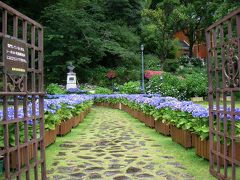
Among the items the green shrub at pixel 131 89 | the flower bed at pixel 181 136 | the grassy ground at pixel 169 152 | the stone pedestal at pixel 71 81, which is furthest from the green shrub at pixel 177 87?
the flower bed at pixel 181 136

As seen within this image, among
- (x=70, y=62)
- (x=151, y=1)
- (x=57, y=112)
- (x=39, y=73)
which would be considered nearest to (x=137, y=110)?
(x=57, y=112)

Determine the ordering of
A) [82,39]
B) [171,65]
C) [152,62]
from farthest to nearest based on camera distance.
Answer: [171,65]
[152,62]
[82,39]

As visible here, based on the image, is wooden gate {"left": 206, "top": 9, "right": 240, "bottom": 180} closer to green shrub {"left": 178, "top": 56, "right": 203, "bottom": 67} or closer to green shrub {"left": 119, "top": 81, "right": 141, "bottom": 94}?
green shrub {"left": 119, "top": 81, "right": 141, "bottom": 94}

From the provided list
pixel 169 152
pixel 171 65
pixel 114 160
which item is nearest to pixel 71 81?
pixel 171 65

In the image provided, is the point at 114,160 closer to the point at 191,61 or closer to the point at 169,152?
the point at 169,152

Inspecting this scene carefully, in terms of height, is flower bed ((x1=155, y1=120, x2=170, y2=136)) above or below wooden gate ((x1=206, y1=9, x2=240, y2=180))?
below

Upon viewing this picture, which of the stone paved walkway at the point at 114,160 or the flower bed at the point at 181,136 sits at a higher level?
the flower bed at the point at 181,136

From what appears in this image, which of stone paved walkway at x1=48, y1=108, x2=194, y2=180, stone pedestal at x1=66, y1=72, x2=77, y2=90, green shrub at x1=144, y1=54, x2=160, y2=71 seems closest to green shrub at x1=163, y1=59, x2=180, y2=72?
green shrub at x1=144, y1=54, x2=160, y2=71

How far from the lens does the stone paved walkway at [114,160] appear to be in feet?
19.4

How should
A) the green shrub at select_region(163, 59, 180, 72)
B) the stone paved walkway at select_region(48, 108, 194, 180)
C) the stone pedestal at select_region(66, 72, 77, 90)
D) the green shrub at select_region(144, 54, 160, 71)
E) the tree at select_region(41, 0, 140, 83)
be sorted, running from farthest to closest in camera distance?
the green shrub at select_region(163, 59, 180, 72) < the green shrub at select_region(144, 54, 160, 71) < the tree at select_region(41, 0, 140, 83) < the stone pedestal at select_region(66, 72, 77, 90) < the stone paved walkway at select_region(48, 108, 194, 180)

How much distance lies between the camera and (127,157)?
7336 millimetres

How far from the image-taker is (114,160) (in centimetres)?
705

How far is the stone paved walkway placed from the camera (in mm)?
5926

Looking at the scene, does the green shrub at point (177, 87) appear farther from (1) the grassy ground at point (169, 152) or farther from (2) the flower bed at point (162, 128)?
(2) the flower bed at point (162, 128)
